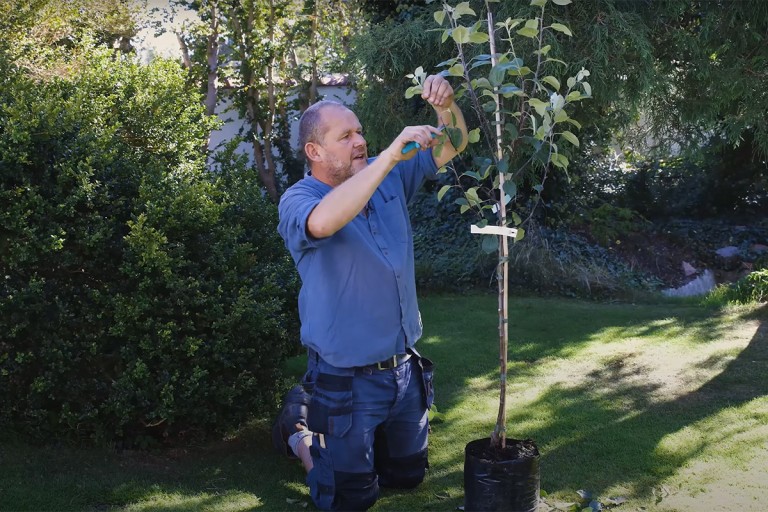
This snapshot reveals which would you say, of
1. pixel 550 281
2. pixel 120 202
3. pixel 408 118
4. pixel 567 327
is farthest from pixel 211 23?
pixel 120 202

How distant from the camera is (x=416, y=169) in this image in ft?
12.9

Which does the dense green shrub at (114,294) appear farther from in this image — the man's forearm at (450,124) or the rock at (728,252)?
the rock at (728,252)

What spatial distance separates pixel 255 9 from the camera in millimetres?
10938

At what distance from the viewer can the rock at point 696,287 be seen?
9898 millimetres

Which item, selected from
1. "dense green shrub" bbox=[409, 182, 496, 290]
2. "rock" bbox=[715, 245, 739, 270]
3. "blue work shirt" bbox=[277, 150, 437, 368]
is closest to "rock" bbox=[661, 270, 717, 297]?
"rock" bbox=[715, 245, 739, 270]

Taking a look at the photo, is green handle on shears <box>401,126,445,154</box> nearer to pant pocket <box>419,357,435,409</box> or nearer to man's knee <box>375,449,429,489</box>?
pant pocket <box>419,357,435,409</box>

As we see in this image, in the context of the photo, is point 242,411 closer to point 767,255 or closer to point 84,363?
point 84,363

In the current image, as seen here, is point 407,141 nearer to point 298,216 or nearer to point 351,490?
point 298,216

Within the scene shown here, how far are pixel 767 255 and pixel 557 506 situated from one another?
840cm

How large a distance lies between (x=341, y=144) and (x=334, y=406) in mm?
1144

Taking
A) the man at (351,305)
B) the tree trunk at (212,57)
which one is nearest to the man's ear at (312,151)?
the man at (351,305)

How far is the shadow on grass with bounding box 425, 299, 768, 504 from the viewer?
171 inches

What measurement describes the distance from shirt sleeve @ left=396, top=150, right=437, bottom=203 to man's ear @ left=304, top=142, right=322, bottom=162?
45cm

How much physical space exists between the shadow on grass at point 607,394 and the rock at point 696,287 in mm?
1614
